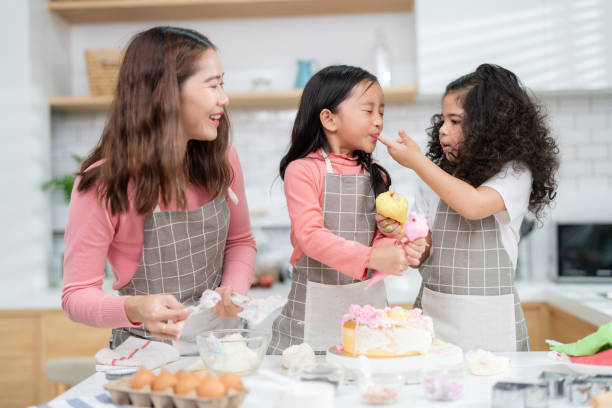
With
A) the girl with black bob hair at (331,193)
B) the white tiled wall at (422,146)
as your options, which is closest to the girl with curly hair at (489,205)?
the girl with black bob hair at (331,193)

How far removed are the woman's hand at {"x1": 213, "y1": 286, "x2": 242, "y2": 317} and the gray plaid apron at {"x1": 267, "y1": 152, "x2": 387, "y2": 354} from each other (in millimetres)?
344

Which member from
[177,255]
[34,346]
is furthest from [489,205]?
[34,346]

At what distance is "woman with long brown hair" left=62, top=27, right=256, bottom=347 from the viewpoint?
1.36 meters


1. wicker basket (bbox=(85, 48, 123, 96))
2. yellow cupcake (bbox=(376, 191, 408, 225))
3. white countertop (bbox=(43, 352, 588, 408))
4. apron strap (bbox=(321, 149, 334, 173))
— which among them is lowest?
white countertop (bbox=(43, 352, 588, 408))

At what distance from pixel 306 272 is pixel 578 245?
5.80ft

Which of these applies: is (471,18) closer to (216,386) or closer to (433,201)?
(433,201)

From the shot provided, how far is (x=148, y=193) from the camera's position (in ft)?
4.50

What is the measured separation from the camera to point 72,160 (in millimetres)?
3383

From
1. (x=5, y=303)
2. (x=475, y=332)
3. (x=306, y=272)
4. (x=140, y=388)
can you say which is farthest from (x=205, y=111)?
(x=5, y=303)

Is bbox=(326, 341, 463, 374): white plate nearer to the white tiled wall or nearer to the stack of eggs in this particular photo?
the stack of eggs

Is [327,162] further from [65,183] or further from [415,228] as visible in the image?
[65,183]

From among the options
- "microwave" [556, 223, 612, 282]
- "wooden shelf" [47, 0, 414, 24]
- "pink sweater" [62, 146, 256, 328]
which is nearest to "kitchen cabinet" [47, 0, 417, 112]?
"wooden shelf" [47, 0, 414, 24]

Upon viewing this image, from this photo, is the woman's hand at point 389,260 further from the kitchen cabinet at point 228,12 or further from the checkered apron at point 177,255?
the kitchen cabinet at point 228,12

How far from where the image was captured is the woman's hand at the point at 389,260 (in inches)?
52.6
